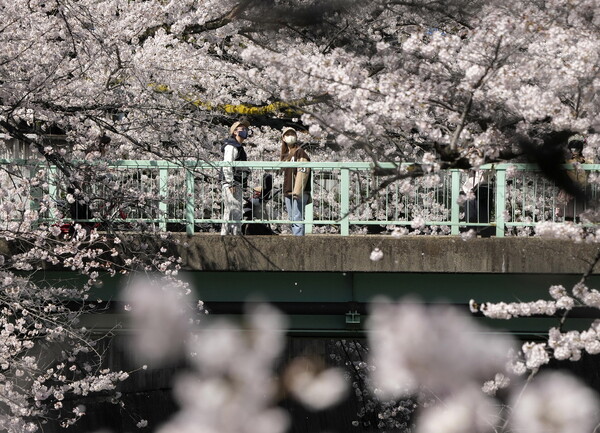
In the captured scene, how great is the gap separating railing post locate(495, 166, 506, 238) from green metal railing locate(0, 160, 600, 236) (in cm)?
1

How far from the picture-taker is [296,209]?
40.0 ft

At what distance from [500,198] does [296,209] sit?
6.96 ft

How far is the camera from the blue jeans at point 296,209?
→ 12.2 m

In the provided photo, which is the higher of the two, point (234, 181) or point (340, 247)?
point (234, 181)

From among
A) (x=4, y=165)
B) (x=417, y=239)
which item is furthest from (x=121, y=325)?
(x=417, y=239)

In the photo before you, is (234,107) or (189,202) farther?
(234,107)

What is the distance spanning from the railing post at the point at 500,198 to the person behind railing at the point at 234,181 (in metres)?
2.63

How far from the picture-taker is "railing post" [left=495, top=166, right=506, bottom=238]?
464 inches

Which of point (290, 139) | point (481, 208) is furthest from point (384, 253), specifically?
point (290, 139)

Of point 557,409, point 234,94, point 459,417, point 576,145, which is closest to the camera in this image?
point 459,417

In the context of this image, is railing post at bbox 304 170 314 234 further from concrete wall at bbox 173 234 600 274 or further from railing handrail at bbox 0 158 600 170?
concrete wall at bbox 173 234 600 274

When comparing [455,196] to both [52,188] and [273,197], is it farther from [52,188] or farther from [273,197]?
[52,188]

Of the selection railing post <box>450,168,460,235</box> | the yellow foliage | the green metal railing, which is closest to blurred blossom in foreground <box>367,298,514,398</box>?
the green metal railing

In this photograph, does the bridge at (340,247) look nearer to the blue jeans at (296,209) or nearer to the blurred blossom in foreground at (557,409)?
the blue jeans at (296,209)
